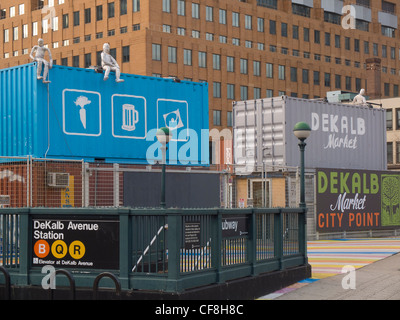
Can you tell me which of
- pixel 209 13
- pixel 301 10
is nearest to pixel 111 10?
pixel 209 13

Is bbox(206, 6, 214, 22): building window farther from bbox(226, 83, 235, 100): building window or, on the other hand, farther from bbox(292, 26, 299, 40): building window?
bbox(292, 26, 299, 40): building window

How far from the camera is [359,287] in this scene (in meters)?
15.0

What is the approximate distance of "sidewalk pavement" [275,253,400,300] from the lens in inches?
548

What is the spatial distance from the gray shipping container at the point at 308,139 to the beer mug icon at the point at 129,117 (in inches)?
246

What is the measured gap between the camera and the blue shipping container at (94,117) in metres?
19.8

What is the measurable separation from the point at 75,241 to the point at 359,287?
6100mm

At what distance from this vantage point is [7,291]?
1311 cm

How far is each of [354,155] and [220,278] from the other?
61.9ft

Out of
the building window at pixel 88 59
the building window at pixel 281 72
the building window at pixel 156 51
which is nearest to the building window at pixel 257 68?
the building window at pixel 281 72

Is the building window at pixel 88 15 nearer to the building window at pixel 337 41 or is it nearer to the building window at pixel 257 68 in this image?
the building window at pixel 257 68

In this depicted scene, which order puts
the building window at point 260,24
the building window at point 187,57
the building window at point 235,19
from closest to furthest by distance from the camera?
the building window at point 187,57
the building window at point 235,19
the building window at point 260,24

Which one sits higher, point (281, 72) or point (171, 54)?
point (171, 54)

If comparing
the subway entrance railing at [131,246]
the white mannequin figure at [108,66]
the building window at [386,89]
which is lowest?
the subway entrance railing at [131,246]

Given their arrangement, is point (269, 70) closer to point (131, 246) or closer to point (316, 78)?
point (316, 78)
